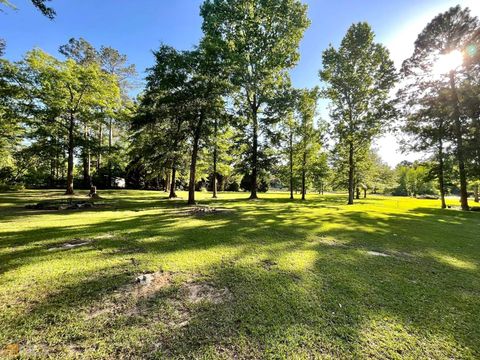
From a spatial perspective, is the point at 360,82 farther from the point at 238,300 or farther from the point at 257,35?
the point at 238,300

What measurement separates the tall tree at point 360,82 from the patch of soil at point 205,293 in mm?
19639

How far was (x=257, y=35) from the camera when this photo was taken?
2041 centimetres

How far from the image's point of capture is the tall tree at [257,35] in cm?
1977

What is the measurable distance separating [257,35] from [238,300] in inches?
890

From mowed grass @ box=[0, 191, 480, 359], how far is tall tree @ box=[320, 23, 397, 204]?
53.0ft

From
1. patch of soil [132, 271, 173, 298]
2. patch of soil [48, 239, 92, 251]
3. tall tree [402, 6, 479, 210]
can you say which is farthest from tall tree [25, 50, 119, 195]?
tall tree [402, 6, 479, 210]

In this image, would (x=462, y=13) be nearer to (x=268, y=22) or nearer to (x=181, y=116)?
(x=268, y=22)

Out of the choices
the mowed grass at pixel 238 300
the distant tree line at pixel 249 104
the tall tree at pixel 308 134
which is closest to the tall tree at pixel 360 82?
the distant tree line at pixel 249 104

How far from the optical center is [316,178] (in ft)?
89.5

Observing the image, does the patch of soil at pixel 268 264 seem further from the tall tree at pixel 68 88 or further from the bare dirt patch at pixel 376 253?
the tall tree at pixel 68 88

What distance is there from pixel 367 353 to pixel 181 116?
13.9m

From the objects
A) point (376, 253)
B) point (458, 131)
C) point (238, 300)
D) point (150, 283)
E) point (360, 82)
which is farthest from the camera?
point (360, 82)

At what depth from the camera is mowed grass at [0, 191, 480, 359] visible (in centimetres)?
220

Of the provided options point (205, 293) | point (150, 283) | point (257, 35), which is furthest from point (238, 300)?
point (257, 35)
